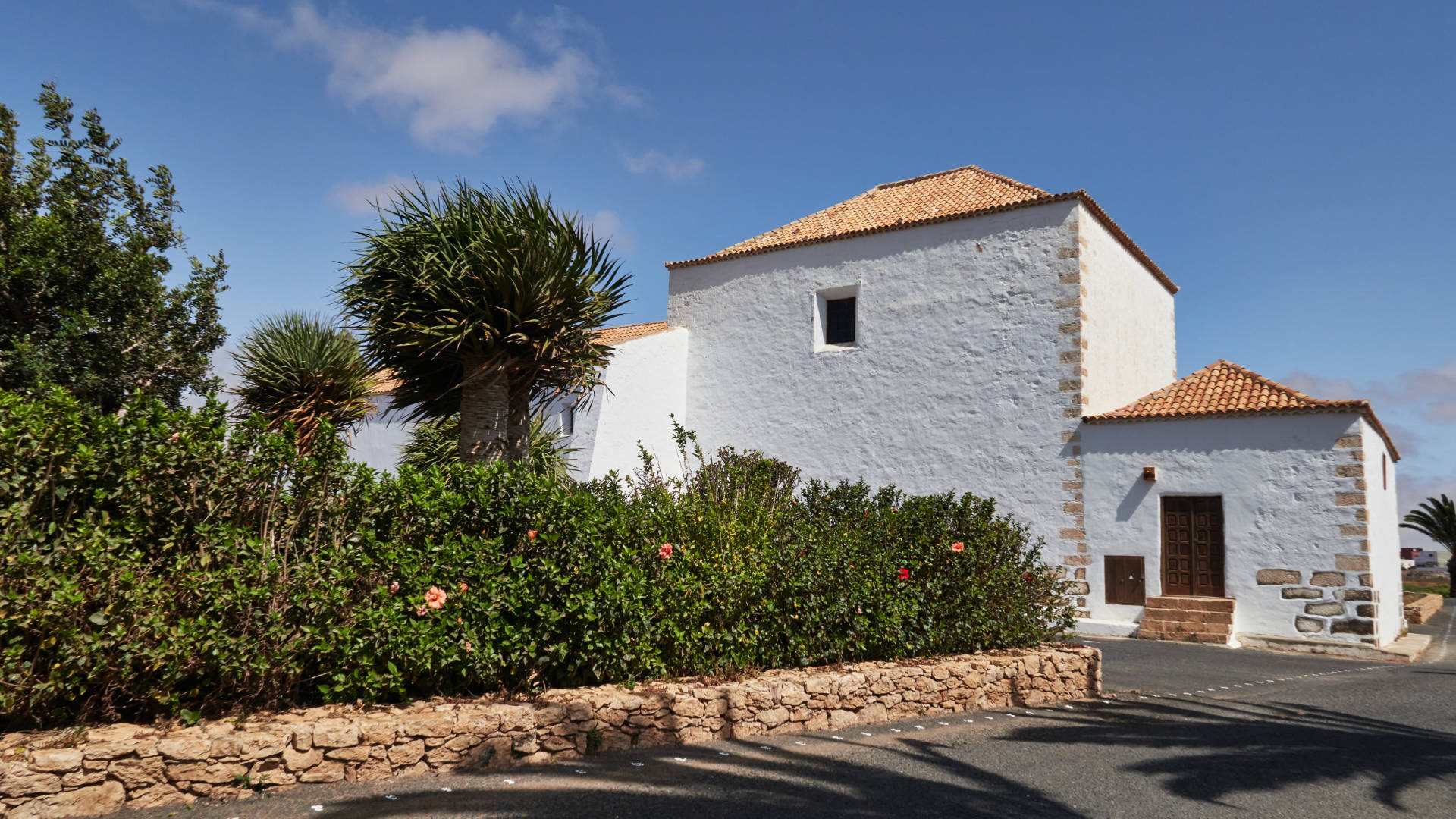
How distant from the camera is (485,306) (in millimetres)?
8984

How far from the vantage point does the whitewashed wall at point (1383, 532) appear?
41.7ft

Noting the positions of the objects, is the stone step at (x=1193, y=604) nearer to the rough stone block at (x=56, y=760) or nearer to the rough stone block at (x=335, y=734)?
the rough stone block at (x=335, y=734)

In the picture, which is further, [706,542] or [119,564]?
[706,542]

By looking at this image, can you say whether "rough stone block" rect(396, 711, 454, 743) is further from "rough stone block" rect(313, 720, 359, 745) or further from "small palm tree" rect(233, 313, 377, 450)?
"small palm tree" rect(233, 313, 377, 450)

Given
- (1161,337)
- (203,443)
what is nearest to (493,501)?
(203,443)

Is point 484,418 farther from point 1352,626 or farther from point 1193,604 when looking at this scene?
point 1352,626

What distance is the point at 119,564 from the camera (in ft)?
14.9

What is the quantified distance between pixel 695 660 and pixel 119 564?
11.3 ft

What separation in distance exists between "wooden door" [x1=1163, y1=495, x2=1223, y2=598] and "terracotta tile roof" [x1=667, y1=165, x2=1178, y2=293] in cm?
529

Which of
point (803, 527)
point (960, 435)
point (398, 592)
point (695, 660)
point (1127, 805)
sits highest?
point (960, 435)

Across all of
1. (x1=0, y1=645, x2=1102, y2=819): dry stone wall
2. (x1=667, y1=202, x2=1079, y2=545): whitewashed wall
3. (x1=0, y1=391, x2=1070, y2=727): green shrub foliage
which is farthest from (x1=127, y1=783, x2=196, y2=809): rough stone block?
(x1=667, y1=202, x2=1079, y2=545): whitewashed wall

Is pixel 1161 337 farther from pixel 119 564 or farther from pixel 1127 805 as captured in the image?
pixel 119 564

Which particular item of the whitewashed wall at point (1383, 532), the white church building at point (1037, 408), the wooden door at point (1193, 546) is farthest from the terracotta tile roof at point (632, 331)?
the whitewashed wall at point (1383, 532)

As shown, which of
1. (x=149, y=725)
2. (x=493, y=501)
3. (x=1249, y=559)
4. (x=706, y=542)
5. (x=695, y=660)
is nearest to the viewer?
(x=149, y=725)
